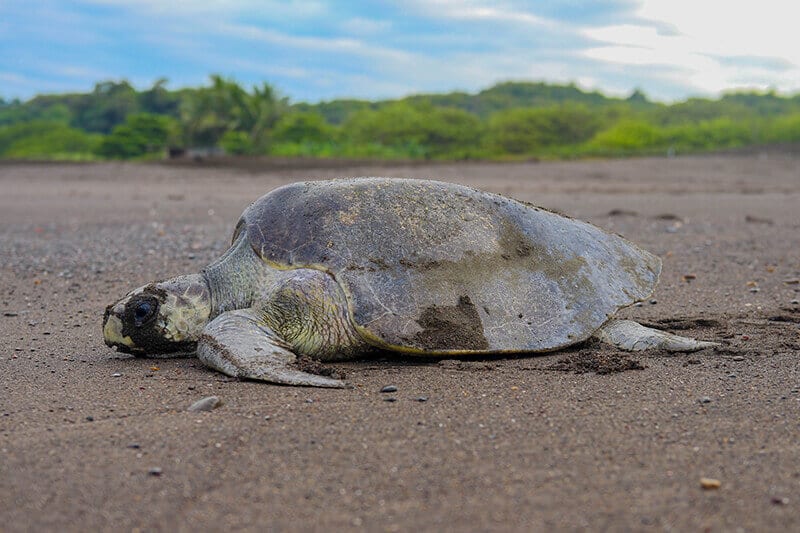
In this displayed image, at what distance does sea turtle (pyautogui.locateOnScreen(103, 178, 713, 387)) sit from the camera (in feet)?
12.5

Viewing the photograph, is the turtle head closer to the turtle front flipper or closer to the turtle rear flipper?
the turtle front flipper

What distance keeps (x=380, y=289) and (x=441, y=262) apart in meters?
0.36

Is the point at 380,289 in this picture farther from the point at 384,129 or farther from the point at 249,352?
the point at 384,129

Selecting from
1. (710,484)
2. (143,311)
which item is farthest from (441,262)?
(710,484)

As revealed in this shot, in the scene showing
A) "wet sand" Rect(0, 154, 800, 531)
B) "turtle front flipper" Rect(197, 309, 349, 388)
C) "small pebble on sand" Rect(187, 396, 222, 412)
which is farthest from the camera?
"turtle front flipper" Rect(197, 309, 349, 388)

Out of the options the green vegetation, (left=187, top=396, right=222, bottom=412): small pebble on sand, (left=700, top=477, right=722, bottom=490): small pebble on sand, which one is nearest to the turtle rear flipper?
(left=700, top=477, right=722, bottom=490): small pebble on sand

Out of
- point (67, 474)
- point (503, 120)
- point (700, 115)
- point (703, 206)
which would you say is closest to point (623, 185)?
point (703, 206)

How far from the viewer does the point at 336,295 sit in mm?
3830

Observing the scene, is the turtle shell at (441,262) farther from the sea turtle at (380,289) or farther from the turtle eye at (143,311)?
the turtle eye at (143,311)

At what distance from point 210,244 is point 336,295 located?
476cm

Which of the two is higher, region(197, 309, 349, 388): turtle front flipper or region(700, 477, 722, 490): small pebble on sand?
region(197, 309, 349, 388): turtle front flipper

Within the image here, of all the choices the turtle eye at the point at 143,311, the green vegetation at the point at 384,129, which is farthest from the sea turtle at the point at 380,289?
the green vegetation at the point at 384,129

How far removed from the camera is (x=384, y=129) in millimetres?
43062

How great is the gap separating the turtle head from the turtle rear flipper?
2.10 metres
